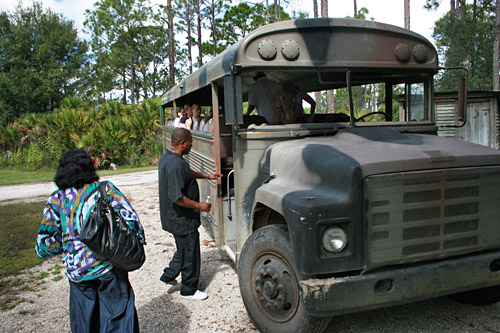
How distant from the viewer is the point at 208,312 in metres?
3.75

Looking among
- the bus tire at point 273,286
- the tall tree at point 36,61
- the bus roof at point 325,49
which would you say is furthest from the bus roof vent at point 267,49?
the tall tree at point 36,61

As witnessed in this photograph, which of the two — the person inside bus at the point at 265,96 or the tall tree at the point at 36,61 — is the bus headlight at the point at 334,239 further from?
the tall tree at the point at 36,61

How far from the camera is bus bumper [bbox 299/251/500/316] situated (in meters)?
2.53

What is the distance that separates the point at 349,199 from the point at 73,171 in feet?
5.86

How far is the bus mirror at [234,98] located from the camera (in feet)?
12.0

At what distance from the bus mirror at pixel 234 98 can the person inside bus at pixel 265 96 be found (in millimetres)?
441

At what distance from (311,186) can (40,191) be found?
10086 millimetres

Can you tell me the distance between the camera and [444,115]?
12773mm

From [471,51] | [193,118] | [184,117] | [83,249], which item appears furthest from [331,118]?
[471,51]

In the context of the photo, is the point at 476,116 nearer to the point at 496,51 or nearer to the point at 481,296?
the point at 496,51

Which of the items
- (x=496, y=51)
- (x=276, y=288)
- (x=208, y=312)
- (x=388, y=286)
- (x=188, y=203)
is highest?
(x=496, y=51)

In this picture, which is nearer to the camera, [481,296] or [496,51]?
[481,296]

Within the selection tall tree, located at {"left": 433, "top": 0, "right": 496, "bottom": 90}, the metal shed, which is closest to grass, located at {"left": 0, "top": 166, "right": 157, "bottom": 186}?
the metal shed

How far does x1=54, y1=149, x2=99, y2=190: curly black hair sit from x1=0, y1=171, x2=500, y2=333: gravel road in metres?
1.57
